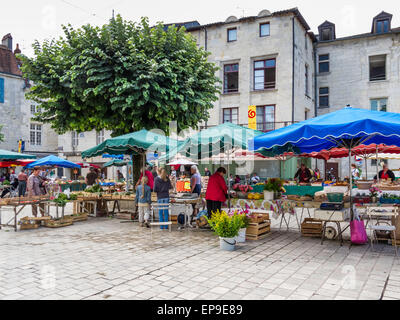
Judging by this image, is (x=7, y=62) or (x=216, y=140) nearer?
(x=216, y=140)

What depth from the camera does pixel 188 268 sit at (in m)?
5.70

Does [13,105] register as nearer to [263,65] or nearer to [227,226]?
[263,65]

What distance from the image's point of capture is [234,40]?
85.6ft

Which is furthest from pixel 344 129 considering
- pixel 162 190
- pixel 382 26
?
pixel 382 26

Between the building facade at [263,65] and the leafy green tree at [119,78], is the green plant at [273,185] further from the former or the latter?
A: the building facade at [263,65]

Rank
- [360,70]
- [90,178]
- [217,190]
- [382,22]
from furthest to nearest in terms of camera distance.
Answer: [360,70] < [382,22] < [90,178] < [217,190]

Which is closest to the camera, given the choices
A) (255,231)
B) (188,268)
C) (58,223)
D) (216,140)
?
(188,268)

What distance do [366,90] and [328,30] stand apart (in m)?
6.31

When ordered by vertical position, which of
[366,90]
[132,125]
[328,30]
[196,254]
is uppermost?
[328,30]

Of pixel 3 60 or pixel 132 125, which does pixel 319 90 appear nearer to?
pixel 132 125

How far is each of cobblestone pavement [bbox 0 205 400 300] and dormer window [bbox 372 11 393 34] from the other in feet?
83.0

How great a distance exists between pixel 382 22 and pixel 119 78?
81.6ft

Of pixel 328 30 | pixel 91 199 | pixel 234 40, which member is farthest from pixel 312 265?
pixel 328 30

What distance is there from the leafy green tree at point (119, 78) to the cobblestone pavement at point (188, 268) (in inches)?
194
